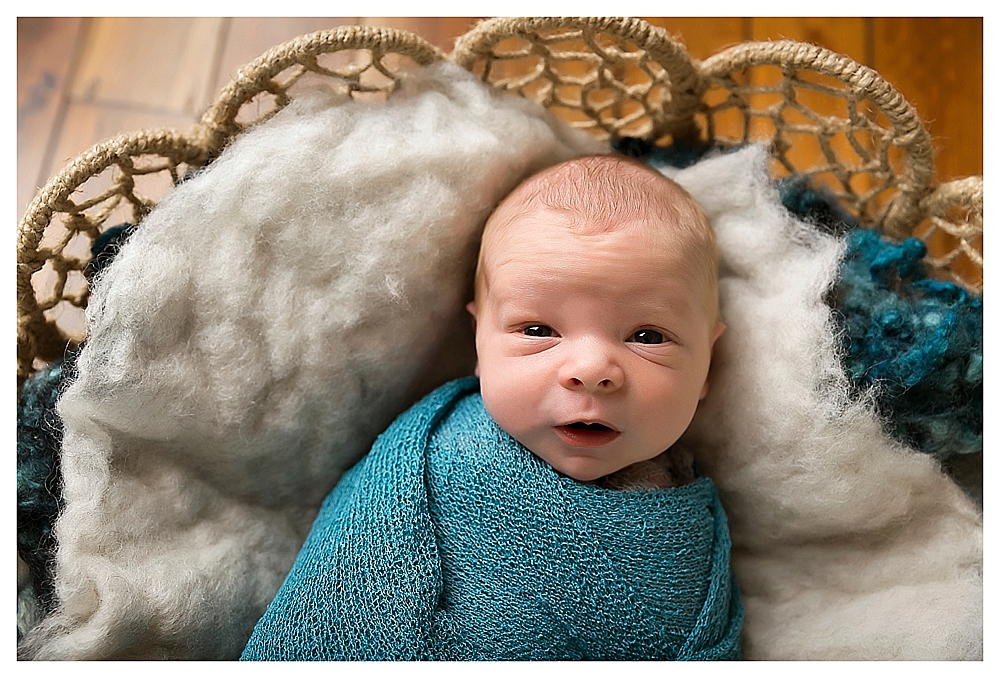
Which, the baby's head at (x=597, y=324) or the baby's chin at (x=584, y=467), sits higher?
the baby's head at (x=597, y=324)

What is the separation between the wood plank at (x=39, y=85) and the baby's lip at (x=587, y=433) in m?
0.93

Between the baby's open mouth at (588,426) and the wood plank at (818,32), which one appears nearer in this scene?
the baby's open mouth at (588,426)

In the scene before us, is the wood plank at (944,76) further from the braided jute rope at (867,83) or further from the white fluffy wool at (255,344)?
the white fluffy wool at (255,344)

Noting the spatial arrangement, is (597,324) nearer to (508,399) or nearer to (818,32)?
(508,399)

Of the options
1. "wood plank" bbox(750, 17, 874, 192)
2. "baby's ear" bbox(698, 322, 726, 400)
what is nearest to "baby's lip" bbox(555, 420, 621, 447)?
"baby's ear" bbox(698, 322, 726, 400)

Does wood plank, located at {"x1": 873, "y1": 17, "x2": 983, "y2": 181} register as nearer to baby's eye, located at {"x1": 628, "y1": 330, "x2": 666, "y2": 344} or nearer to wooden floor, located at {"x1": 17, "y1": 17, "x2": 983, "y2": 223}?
wooden floor, located at {"x1": 17, "y1": 17, "x2": 983, "y2": 223}

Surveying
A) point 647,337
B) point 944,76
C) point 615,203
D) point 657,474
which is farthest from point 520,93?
point 944,76

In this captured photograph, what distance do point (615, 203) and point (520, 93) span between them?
0.28 m

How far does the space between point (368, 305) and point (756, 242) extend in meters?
0.44

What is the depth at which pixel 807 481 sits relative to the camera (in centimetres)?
91

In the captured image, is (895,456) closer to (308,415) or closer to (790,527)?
(790,527)

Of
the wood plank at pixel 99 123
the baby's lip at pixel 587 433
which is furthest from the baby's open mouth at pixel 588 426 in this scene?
the wood plank at pixel 99 123

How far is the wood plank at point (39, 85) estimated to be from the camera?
1.29 metres

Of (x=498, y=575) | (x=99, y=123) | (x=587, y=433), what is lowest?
(x=498, y=575)
